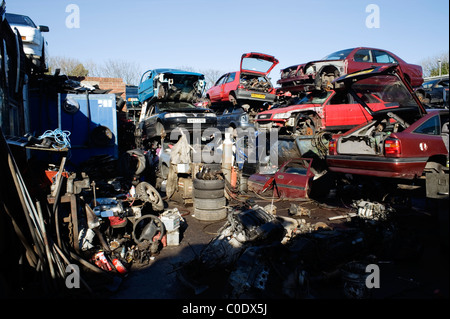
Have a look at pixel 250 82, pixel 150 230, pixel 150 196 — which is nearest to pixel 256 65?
pixel 250 82

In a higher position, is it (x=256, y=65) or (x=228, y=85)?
(x=256, y=65)

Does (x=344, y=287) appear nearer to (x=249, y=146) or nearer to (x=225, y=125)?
(x=249, y=146)

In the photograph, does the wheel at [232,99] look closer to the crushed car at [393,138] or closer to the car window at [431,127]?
the crushed car at [393,138]

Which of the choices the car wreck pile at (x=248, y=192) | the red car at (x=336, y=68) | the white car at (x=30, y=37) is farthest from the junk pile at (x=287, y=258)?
the red car at (x=336, y=68)

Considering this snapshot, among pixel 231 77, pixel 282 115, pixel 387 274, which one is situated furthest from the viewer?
pixel 231 77

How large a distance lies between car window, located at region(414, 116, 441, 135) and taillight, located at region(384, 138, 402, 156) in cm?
63

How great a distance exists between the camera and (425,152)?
18.2 feet

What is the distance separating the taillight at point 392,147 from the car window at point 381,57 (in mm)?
7258

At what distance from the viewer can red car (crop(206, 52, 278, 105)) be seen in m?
12.7

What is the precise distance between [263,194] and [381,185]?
9.35ft

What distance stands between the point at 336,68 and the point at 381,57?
7.20 ft

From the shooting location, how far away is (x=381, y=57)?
11438 millimetres

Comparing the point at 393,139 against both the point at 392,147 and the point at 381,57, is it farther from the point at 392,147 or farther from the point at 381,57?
the point at 381,57
